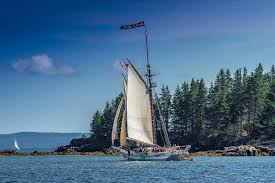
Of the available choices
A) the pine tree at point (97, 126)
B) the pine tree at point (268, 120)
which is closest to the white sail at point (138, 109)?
the pine tree at point (268, 120)

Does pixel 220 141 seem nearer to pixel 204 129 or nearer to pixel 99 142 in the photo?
pixel 204 129

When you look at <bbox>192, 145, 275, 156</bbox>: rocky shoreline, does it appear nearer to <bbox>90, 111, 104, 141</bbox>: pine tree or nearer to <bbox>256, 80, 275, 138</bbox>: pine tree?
<bbox>256, 80, 275, 138</bbox>: pine tree

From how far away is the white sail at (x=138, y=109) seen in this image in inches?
4033

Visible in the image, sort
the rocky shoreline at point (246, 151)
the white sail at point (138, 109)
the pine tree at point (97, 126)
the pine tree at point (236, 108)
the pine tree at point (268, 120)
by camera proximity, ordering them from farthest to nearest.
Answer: the pine tree at point (97, 126) → the pine tree at point (236, 108) → the pine tree at point (268, 120) → the rocky shoreline at point (246, 151) → the white sail at point (138, 109)

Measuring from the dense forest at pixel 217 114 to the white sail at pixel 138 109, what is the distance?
4844cm

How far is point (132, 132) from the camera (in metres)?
103

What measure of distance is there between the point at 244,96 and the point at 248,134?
12978 millimetres

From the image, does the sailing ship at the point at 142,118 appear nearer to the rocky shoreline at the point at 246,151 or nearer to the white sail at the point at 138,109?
the white sail at the point at 138,109

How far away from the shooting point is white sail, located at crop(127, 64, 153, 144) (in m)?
102

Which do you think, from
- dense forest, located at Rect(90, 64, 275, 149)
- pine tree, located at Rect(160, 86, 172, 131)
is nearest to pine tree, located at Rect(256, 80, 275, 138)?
dense forest, located at Rect(90, 64, 275, 149)

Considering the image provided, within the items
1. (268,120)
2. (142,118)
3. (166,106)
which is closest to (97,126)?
(166,106)

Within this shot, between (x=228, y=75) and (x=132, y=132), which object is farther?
(x=228, y=75)

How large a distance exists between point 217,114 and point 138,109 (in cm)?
5840

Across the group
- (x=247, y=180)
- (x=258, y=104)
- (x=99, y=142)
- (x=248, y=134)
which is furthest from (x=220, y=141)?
(x=247, y=180)
